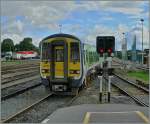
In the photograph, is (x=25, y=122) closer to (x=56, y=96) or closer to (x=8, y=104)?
(x=8, y=104)

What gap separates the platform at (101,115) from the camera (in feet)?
43.6

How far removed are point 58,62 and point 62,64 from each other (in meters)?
0.23

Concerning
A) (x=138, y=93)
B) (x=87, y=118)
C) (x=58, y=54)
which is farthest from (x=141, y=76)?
(x=87, y=118)

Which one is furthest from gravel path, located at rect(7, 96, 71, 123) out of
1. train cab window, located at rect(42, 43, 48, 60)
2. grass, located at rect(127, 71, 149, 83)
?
grass, located at rect(127, 71, 149, 83)

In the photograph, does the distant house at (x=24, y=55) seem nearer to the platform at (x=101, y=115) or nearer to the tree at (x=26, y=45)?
the tree at (x=26, y=45)

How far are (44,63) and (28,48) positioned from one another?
159342 millimetres

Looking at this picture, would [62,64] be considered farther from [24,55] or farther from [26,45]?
[26,45]

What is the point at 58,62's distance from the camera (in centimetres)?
2308

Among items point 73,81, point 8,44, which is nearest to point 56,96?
point 73,81

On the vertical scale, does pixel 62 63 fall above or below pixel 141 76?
above

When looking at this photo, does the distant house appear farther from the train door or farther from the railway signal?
the railway signal

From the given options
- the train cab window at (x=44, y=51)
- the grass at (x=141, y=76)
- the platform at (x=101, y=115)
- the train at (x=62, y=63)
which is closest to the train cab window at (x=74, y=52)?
the train at (x=62, y=63)

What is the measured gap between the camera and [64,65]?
2291cm

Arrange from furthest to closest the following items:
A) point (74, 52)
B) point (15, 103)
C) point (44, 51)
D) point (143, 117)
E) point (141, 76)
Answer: point (141, 76) < point (44, 51) < point (74, 52) < point (15, 103) < point (143, 117)
